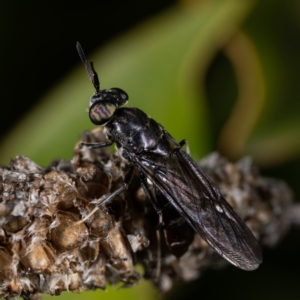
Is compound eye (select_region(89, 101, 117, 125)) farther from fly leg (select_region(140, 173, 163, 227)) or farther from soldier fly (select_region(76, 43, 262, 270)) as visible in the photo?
fly leg (select_region(140, 173, 163, 227))

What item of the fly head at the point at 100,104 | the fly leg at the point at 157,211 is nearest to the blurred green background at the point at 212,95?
the fly head at the point at 100,104

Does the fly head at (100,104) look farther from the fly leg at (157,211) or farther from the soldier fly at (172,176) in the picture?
the fly leg at (157,211)

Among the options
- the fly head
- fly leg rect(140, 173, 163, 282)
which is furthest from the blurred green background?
fly leg rect(140, 173, 163, 282)

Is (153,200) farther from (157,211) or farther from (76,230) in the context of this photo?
(76,230)

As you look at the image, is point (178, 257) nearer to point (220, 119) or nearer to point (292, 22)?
point (220, 119)

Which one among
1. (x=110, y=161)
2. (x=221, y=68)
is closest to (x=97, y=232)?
(x=110, y=161)

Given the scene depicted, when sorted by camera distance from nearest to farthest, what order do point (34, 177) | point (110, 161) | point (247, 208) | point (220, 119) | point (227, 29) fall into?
point (34, 177), point (110, 161), point (247, 208), point (227, 29), point (220, 119)

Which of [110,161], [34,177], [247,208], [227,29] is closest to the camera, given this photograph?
[34,177]
